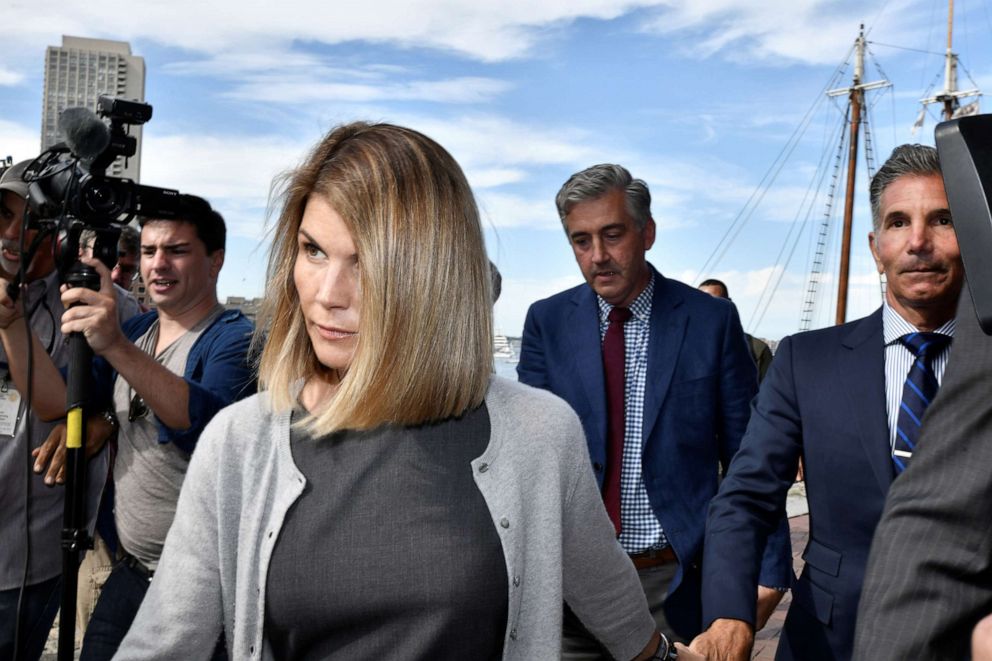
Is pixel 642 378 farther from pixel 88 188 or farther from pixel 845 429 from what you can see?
pixel 88 188

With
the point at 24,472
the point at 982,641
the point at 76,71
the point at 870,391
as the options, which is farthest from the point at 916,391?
the point at 76,71

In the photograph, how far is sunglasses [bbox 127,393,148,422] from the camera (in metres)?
3.20

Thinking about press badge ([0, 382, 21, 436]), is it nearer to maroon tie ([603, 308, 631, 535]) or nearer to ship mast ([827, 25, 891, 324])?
maroon tie ([603, 308, 631, 535])

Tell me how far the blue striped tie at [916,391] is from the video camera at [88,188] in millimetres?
2286

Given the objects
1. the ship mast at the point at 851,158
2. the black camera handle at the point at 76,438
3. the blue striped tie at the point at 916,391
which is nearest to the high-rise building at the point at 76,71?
the ship mast at the point at 851,158

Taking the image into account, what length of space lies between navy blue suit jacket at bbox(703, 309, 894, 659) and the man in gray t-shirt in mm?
1608

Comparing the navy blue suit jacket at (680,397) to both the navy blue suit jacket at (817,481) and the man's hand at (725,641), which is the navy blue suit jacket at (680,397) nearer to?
the navy blue suit jacket at (817,481)

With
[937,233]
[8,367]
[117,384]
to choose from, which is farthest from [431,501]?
[8,367]

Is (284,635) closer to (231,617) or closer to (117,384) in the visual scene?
(231,617)

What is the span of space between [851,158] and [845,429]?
121 feet

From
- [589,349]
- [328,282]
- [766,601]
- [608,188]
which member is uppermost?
[608,188]

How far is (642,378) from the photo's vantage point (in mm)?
3613

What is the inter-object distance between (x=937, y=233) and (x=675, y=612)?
170 cm

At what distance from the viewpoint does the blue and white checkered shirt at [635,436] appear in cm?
341
